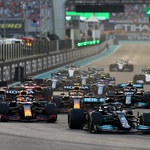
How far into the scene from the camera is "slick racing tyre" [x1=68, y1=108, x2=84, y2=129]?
1470 cm

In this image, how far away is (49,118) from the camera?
53.9 ft

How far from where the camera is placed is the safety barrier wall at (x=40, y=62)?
32.5 metres

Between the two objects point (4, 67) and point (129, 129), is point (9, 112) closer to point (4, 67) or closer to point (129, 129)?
point (129, 129)

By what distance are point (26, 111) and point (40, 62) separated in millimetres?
26055

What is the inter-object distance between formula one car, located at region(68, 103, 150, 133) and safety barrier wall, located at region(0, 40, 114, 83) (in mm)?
16497

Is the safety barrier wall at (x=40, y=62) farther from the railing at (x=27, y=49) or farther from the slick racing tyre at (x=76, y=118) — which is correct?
the slick racing tyre at (x=76, y=118)

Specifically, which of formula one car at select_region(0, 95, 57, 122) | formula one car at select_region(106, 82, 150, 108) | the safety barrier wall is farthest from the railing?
formula one car at select_region(0, 95, 57, 122)

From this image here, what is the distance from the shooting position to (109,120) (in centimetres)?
1472

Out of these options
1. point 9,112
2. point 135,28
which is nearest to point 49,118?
point 9,112

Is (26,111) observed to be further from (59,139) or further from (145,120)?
(59,139)

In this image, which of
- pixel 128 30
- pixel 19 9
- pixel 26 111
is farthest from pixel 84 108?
pixel 128 30

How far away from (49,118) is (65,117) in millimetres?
2111

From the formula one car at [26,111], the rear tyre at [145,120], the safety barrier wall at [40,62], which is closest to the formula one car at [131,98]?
the formula one car at [26,111]

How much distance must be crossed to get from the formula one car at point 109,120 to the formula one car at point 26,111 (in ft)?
5.11
